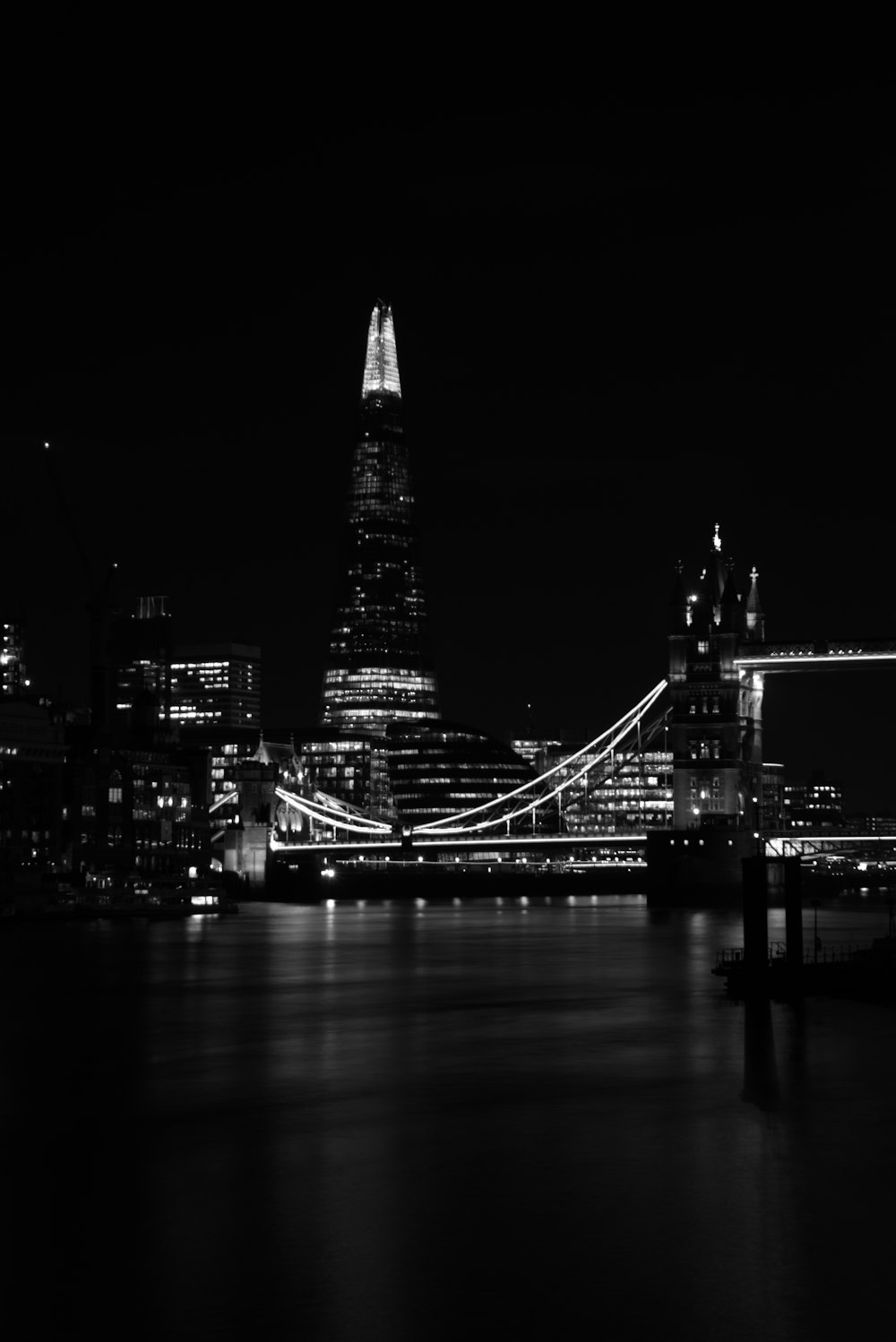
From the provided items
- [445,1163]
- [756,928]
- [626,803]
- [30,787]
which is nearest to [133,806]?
[30,787]

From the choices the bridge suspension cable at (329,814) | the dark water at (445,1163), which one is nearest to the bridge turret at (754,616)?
the bridge suspension cable at (329,814)

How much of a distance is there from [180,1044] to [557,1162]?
1769 cm

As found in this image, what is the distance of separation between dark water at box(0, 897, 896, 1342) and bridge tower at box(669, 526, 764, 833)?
7562cm

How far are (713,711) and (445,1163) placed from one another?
108 meters

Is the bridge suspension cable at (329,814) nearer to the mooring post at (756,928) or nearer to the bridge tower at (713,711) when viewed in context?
the bridge tower at (713,711)

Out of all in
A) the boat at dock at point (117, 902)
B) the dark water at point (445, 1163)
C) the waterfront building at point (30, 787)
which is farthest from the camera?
the waterfront building at point (30, 787)

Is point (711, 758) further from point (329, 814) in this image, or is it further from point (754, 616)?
point (329, 814)

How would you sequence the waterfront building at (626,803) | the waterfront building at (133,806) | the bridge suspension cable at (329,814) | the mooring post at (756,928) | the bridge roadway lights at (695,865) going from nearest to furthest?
the mooring post at (756,928) < the bridge roadway lights at (695,865) < the waterfront building at (133,806) < the bridge suspension cable at (329,814) < the waterfront building at (626,803)

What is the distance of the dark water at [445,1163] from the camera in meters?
21.4

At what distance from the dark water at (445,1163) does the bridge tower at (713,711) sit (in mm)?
75618

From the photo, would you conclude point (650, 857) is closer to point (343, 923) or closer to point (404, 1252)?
point (343, 923)

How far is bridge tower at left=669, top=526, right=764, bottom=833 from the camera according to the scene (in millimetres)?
133750

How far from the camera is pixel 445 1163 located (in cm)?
2925

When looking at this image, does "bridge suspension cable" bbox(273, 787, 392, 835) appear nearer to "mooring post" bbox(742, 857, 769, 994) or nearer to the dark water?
the dark water
